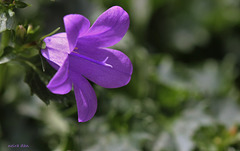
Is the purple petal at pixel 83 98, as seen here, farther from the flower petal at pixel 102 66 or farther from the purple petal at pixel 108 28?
the purple petal at pixel 108 28

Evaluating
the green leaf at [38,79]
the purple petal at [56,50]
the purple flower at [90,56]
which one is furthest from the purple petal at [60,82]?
the green leaf at [38,79]

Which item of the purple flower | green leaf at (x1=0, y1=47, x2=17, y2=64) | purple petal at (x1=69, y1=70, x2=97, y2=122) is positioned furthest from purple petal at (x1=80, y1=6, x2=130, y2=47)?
green leaf at (x1=0, y1=47, x2=17, y2=64)

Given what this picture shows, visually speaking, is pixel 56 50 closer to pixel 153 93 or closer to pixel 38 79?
pixel 38 79

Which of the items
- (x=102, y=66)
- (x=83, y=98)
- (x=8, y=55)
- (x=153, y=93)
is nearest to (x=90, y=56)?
(x=102, y=66)

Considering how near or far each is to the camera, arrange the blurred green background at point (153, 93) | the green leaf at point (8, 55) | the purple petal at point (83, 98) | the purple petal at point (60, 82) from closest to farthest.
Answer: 1. the purple petal at point (60, 82)
2. the purple petal at point (83, 98)
3. the green leaf at point (8, 55)
4. the blurred green background at point (153, 93)

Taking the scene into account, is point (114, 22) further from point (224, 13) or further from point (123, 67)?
point (224, 13)

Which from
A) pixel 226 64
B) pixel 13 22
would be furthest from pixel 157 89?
pixel 13 22
